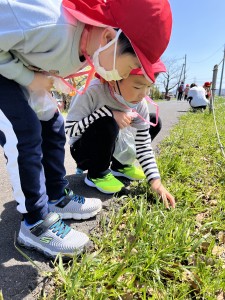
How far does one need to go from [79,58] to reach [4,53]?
314 mm

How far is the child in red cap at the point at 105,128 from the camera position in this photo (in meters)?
1.88

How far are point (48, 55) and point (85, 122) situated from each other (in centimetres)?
73

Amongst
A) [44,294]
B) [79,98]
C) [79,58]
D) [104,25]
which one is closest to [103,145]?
[79,98]

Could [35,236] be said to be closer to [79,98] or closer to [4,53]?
[4,53]

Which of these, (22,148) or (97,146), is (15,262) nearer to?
(22,148)

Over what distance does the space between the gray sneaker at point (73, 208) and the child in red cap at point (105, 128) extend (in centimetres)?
33

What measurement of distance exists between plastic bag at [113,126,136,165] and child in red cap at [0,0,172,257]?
940 mm

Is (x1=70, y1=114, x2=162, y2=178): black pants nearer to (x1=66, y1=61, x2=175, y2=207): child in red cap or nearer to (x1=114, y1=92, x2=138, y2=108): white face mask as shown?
(x1=66, y1=61, x2=175, y2=207): child in red cap

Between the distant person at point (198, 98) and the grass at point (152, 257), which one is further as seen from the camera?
the distant person at point (198, 98)

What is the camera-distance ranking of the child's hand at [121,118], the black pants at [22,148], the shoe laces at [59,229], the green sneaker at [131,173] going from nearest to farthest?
the black pants at [22,148]
the shoe laces at [59,229]
the child's hand at [121,118]
the green sneaker at [131,173]

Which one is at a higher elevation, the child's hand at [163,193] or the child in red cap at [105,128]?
the child in red cap at [105,128]

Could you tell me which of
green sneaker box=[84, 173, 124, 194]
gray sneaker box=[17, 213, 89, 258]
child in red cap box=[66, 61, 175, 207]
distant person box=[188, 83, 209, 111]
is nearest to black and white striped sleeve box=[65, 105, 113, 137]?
child in red cap box=[66, 61, 175, 207]

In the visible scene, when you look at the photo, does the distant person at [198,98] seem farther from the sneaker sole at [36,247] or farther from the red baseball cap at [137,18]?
the sneaker sole at [36,247]

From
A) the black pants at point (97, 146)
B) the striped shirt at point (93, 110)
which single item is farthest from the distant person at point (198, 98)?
the black pants at point (97, 146)
